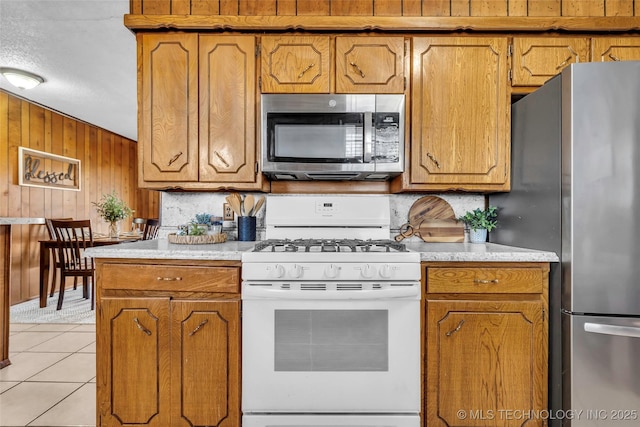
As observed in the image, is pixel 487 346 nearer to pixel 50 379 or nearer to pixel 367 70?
pixel 367 70

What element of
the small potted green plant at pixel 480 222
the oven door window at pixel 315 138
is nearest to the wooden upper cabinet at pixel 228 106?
the oven door window at pixel 315 138

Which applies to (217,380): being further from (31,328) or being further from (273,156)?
(31,328)

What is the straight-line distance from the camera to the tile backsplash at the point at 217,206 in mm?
2279

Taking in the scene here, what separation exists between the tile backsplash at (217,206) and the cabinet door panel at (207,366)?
704mm

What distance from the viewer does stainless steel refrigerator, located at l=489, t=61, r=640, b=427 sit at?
1.49 meters

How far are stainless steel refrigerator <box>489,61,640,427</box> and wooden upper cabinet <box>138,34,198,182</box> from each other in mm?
1855

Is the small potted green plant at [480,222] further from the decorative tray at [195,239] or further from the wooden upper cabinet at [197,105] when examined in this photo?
the decorative tray at [195,239]

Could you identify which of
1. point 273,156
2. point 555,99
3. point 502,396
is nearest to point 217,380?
point 273,156

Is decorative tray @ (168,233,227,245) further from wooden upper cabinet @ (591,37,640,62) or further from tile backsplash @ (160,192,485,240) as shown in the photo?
wooden upper cabinet @ (591,37,640,62)

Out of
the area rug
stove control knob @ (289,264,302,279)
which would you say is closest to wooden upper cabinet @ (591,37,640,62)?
stove control knob @ (289,264,302,279)

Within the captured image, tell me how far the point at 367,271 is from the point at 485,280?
559 mm

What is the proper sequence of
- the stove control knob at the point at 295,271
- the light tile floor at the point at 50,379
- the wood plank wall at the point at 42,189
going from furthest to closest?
the wood plank wall at the point at 42,189 < the light tile floor at the point at 50,379 < the stove control knob at the point at 295,271

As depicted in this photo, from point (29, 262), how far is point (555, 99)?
219 inches

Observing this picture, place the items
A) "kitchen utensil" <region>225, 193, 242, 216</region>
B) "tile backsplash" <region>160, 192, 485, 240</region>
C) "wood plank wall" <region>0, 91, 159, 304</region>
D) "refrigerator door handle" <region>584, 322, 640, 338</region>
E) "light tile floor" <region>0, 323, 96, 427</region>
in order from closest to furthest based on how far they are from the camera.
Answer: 1. "refrigerator door handle" <region>584, 322, 640, 338</region>
2. "light tile floor" <region>0, 323, 96, 427</region>
3. "kitchen utensil" <region>225, 193, 242, 216</region>
4. "tile backsplash" <region>160, 192, 485, 240</region>
5. "wood plank wall" <region>0, 91, 159, 304</region>
